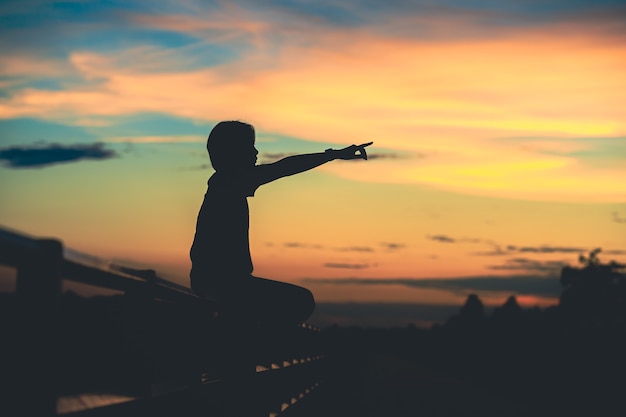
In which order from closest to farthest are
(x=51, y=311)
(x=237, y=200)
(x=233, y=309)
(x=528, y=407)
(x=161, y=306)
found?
(x=51, y=311)
(x=161, y=306)
(x=237, y=200)
(x=233, y=309)
(x=528, y=407)

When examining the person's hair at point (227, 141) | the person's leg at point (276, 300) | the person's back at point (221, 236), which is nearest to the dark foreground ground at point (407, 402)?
the person's leg at point (276, 300)

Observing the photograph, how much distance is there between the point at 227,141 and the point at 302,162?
22.7 inches

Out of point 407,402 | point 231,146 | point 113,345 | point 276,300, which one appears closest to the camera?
point 113,345

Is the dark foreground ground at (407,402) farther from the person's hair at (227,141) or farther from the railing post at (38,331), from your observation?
the railing post at (38,331)

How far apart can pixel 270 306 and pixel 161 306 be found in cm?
134

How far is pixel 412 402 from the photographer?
25.5 metres

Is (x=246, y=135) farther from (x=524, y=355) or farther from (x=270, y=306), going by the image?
(x=524, y=355)

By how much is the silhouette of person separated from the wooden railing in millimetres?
245

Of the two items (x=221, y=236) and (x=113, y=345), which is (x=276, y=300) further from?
(x=113, y=345)

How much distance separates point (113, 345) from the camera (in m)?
6.02

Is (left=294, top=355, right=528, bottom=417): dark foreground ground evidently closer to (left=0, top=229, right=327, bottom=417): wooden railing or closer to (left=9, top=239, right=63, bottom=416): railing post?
(left=0, top=229, right=327, bottom=417): wooden railing

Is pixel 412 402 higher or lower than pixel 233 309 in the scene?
lower

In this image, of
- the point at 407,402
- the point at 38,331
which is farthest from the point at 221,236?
the point at 407,402

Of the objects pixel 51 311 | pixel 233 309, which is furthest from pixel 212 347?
pixel 51 311
